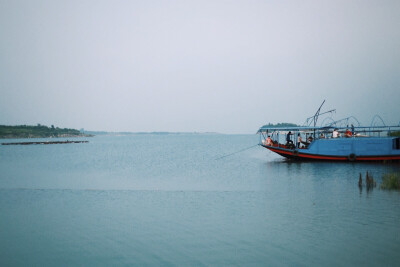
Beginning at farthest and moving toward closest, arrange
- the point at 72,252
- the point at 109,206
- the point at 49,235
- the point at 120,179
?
the point at 120,179 < the point at 109,206 < the point at 49,235 < the point at 72,252

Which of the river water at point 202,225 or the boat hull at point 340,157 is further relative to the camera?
the boat hull at point 340,157

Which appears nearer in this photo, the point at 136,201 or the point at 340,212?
the point at 340,212

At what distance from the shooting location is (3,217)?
14781mm

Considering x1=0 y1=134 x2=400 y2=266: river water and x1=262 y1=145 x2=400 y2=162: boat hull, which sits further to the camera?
x1=262 y1=145 x2=400 y2=162: boat hull

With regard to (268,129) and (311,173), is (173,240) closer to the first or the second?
(311,173)

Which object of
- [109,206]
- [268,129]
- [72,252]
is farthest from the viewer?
[268,129]

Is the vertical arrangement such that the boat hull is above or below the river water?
above

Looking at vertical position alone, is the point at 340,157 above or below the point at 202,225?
above

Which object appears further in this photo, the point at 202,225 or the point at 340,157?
the point at 340,157

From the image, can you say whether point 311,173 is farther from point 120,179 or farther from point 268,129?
point 120,179

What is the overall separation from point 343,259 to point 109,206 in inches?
436

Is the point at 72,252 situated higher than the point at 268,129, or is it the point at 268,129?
the point at 268,129

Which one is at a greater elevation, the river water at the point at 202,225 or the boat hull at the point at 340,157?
the boat hull at the point at 340,157

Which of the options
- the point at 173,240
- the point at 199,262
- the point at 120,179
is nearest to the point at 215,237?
the point at 173,240
